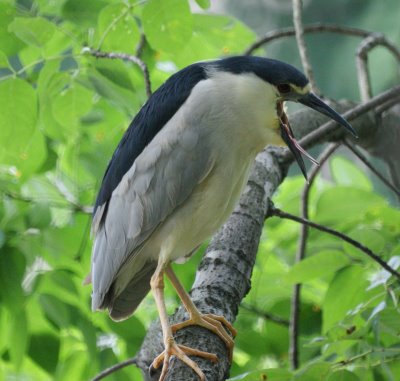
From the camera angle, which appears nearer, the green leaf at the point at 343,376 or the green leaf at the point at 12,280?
the green leaf at the point at 343,376

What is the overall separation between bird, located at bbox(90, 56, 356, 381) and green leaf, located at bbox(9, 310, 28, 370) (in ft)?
1.20

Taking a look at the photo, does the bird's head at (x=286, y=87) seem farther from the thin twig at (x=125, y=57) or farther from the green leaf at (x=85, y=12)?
the green leaf at (x=85, y=12)

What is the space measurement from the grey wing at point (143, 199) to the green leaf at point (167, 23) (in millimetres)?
439

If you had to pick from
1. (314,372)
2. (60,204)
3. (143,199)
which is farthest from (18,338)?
(314,372)

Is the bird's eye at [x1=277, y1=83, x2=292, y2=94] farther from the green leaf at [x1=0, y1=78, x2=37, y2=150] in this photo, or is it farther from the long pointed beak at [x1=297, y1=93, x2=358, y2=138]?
the green leaf at [x1=0, y1=78, x2=37, y2=150]

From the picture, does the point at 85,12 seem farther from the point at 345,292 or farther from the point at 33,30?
the point at 345,292

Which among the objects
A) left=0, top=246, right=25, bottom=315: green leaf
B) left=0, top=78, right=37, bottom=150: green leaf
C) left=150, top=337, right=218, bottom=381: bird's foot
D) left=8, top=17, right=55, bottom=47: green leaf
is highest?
left=8, top=17, right=55, bottom=47: green leaf

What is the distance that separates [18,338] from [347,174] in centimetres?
176

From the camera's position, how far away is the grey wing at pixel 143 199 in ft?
8.46

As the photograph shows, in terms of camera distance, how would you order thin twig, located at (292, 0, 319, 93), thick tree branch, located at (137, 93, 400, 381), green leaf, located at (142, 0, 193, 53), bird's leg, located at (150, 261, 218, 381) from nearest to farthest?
1. bird's leg, located at (150, 261, 218, 381)
2. thick tree branch, located at (137, 93, 400, 381)
3. green leaf, located at (142, 0, 193, 53)
4. thin twig, located at (292, 0, 319, 93)

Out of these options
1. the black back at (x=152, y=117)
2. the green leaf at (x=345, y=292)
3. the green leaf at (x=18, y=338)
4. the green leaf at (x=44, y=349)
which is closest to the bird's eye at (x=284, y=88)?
the black back at (x=152, y=117)

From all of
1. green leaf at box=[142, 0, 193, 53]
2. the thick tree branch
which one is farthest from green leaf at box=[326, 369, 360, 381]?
green leaf at box=[142, 0, 193, 53]

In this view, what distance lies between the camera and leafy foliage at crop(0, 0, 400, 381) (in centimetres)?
282

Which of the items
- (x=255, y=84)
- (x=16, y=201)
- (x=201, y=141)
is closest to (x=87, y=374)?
(x=16, y=201)
